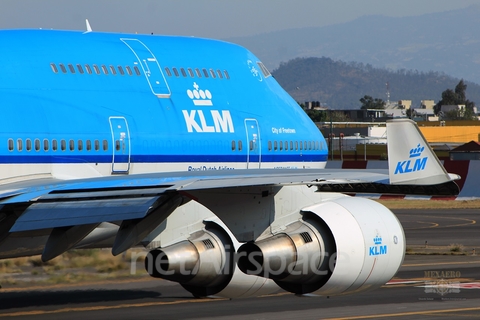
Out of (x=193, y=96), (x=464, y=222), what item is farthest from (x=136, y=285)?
(x=464, y=222)

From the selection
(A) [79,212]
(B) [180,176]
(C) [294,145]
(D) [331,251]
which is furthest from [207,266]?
(C) [294,145]

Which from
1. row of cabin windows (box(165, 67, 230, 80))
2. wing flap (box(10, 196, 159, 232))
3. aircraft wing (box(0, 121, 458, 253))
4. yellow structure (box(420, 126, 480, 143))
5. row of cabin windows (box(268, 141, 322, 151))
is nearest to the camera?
aircraft wing (box(0, 121, 458, 253))

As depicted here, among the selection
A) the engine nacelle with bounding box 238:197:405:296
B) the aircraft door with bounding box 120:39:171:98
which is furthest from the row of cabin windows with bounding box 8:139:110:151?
the engine nacelle with bounding box 238:197:405:296

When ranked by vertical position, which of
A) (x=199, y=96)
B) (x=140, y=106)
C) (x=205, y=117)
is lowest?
(x=205, y=117)

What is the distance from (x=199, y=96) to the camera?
20.6m

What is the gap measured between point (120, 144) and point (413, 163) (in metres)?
7.80

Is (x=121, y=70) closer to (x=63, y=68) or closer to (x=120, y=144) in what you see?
(x=63, y=68)

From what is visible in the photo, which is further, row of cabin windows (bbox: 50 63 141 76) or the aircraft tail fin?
row of cabin windows (bbox: 50 63 141 76)

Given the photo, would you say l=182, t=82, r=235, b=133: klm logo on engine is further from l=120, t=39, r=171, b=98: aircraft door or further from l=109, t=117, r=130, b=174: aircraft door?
l=109, t=117, r=130, b=174: aircraft door

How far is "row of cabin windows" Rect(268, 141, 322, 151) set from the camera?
22484mm

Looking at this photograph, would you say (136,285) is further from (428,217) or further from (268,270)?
(428,217)

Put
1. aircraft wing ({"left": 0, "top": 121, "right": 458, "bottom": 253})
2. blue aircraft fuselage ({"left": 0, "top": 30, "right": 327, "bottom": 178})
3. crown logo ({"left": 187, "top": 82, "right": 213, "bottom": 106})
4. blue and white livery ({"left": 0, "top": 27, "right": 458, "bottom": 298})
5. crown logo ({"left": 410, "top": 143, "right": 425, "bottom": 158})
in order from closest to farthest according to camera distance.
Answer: crown logo ({"left": 410, "top": 143, "right": 425, "bottom": 158}), aircraft wing ({"left": 0, "top": 121, "right": 458, "bottom": 253}), blue and white livery ({"left": 0, "top": 27, "right": 458, "bottom": 298}), blue aircraft fuselage ({"left": 0, "top": 30, "right": 327, "bottom": 178}), crown logo ({"left": 187, "top": 82, "right": 213, "bottom": 106})

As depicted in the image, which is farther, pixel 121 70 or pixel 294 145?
pixel 294 145

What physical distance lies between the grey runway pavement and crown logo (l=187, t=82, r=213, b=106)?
14.8 ft
